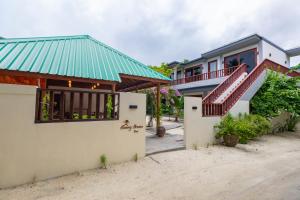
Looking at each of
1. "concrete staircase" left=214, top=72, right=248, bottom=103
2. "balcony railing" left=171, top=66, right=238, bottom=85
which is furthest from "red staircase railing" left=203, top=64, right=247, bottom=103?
"balcony railing" left=171, top=66, right=238, bottom=85

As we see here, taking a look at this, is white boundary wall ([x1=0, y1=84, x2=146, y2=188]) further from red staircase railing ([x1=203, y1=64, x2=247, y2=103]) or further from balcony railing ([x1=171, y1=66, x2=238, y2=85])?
balcony railing ([x1=171, y1=66, x2=238, y2=85])

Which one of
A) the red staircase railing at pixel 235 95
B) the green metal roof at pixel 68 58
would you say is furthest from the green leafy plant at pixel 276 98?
the green metal roof at pixel 68 58

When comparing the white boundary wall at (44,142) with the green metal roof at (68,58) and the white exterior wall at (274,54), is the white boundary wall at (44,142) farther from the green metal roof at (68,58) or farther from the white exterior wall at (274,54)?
the white exterior wall at (274,54)

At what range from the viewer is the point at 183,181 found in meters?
4.05

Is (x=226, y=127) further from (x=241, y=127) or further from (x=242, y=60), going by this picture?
(x=242, y=60)

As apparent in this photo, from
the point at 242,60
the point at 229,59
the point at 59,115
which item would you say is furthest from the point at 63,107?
the point at 229,59

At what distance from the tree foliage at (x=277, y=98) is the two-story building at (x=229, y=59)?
3448 millimetres

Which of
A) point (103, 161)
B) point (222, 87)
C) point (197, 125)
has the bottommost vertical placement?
point (103, 161)

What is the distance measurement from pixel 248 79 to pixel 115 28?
10951 millimetres

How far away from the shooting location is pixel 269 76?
410 inches

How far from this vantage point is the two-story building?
13.8m

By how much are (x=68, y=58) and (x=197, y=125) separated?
5.59 meters

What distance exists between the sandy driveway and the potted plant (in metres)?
1.28

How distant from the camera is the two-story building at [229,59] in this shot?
13780 millimetres
